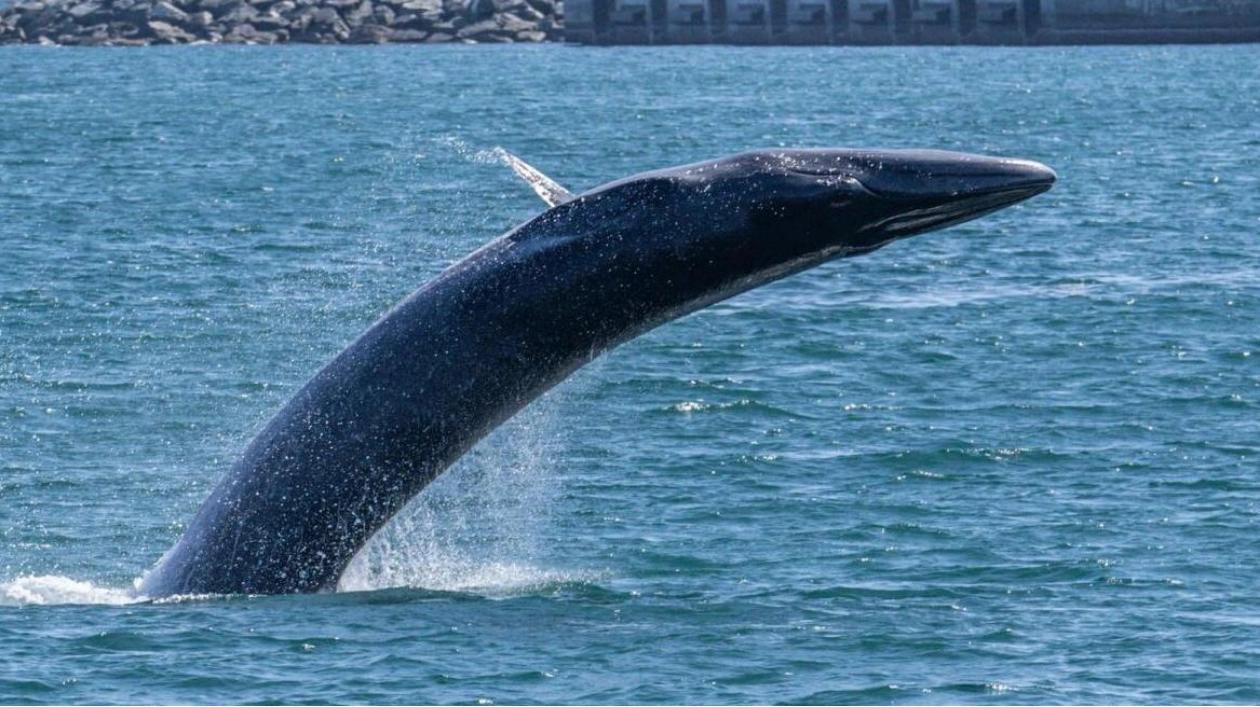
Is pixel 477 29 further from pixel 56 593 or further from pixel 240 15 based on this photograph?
pixel 56 593

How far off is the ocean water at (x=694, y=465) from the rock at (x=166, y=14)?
89.9m

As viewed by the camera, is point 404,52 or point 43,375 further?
point 404,52

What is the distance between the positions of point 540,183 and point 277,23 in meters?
143

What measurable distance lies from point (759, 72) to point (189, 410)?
103800 millimetres

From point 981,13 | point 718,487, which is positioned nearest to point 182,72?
point 981,13

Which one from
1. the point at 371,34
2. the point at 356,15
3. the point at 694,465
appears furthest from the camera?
the point at 356,15

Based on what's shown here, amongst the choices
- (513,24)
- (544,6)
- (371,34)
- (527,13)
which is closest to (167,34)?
(371,34)

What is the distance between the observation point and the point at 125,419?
1148 inches

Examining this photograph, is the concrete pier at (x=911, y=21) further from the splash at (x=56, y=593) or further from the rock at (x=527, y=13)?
the splash at (x=56, y=593)

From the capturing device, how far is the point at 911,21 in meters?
150

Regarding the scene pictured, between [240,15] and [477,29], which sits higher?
[240,15]

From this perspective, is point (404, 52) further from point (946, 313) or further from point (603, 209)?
point (603, 209)

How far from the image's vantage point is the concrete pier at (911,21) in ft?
460

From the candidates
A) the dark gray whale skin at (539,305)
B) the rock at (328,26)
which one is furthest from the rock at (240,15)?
the dark gray whale skin at (539,305)
